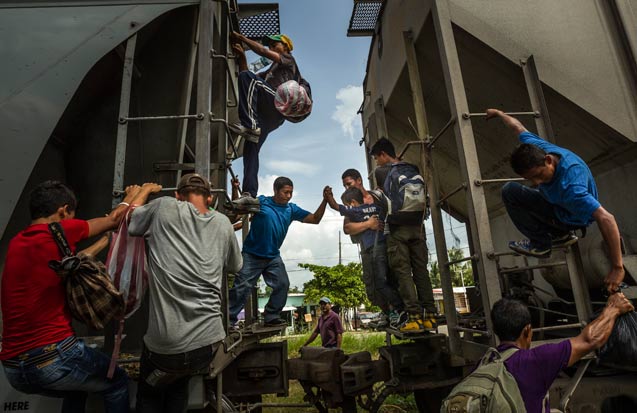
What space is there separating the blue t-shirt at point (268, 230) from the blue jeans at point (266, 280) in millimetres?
82

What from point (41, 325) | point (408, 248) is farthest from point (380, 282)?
point (41, 325)

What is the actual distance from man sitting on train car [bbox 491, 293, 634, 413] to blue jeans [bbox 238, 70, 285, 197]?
8.84 ft

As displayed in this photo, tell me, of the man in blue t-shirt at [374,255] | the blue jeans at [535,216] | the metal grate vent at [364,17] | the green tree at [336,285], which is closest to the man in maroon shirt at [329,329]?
the man in blue t-shirt at [374,255]

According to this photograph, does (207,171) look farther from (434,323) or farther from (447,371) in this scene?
(447,371)

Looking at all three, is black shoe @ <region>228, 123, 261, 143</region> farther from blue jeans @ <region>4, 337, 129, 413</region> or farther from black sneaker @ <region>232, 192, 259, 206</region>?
blue jeans @ <region>4, 337, 129, 413</region>

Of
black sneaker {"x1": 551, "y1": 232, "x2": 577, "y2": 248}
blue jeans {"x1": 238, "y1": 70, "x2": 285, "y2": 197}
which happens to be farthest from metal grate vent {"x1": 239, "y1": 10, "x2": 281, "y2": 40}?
black sneaker {"x1": 551, "y1": 232, "x2": 577, "y2": 248}

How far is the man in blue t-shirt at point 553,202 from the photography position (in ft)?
7.48

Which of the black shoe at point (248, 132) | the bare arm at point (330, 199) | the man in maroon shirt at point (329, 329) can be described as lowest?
the man in maroon shirt at point (329, 329)

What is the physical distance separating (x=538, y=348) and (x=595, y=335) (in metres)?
0.37

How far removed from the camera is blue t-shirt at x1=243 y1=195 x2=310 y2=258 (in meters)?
3.98

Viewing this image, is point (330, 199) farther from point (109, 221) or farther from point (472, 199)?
point (109, 221)

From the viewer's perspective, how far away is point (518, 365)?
1887 millimetres

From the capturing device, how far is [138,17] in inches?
125

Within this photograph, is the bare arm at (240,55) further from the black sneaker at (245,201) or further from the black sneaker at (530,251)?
the black sneaker at (530,251)
